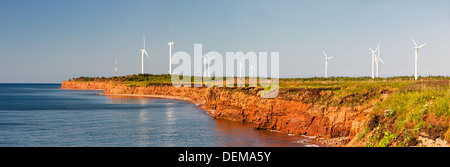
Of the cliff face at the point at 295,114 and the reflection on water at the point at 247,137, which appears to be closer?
the reflection on water at the point at 247,137

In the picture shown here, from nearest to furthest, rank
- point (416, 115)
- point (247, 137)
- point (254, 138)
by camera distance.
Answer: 1. point (416, 115)
2. point (254, 138)
3. point (247, 137)

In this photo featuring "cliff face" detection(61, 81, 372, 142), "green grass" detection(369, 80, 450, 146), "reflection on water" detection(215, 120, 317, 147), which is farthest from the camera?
"cliff face" detection(61, 81, 372, 142)

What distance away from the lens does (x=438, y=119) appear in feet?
56.6

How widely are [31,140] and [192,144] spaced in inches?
596

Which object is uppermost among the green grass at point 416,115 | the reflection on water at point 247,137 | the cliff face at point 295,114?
the green grass at point 416,115

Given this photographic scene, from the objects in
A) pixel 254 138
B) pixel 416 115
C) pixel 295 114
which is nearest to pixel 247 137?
pixel 254 138

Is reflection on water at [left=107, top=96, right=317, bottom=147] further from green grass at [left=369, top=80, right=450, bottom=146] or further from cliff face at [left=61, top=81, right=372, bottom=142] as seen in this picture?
green grass at [left=369, top=80, right=450, bottom=146]

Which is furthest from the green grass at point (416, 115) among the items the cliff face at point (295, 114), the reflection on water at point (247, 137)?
the reflection on water at point (247, 137)

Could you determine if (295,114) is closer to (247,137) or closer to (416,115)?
(247,137)

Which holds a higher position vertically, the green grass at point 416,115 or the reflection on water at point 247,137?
the green grass at point 416,115

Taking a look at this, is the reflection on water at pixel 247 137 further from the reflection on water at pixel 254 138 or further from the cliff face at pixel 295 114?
the cliff face at pixel 295 114

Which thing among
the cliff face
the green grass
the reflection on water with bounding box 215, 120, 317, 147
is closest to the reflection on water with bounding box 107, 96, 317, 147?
the reflection on water with bounding box 215, 120, 317, 147
